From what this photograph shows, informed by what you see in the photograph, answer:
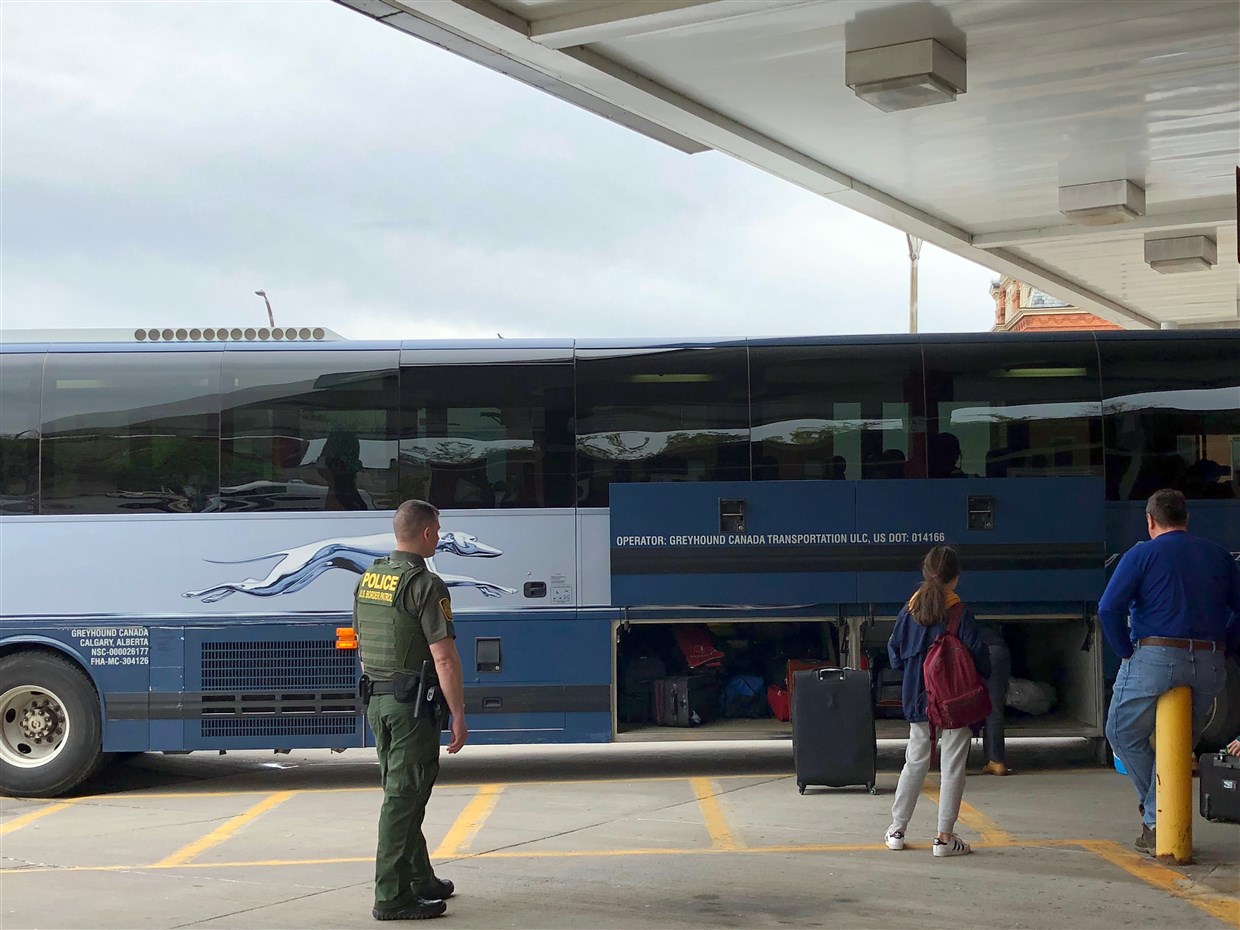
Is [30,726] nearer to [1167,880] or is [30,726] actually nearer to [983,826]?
[983,826]

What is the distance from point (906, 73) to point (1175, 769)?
16.4 ft

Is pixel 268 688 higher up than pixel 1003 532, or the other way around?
pixel 1003 532

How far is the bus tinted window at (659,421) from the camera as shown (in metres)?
11.6

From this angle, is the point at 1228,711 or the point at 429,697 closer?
the point at 429,697

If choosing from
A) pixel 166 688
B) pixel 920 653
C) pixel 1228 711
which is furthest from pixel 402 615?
pixel 166 688

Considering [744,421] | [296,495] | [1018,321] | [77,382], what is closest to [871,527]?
[744,421]

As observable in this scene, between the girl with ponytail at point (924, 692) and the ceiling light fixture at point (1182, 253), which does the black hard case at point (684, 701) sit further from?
the ceiling light fixture at point (1182, 253)

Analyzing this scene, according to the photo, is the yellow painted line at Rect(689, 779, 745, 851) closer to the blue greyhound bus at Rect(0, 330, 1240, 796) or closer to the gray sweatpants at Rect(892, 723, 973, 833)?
the blue greyhound bus at Rect(0, 330, 1240, 796)

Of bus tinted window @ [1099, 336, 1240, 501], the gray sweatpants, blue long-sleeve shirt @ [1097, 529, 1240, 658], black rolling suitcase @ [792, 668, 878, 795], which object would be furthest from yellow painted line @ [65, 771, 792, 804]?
blue long-sleeve shirt @ [1097, 529, 1240, 658]

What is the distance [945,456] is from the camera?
1162cm

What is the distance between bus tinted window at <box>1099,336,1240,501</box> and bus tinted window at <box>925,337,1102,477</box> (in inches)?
6.6

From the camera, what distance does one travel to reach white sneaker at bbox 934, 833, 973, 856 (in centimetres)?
802

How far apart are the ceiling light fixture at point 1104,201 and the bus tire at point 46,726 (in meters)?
10.2

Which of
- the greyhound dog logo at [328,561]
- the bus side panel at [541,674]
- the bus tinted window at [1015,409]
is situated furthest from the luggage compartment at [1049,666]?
the greyhound dog logo at [328,561]
